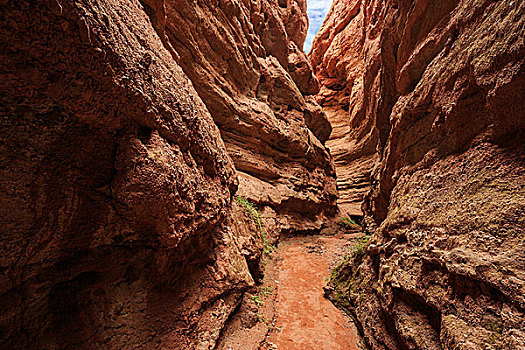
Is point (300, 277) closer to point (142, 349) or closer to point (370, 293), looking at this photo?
point (370, 293)

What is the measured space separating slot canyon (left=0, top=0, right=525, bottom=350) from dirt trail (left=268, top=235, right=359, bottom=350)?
5cm

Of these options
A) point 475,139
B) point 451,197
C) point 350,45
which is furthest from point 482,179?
point 350,45

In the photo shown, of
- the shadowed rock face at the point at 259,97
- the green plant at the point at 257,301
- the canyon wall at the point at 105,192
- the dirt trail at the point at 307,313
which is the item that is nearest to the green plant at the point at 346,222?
the shadowed rock face at the point at 259,97

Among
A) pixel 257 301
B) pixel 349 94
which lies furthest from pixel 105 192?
pixel 349 94

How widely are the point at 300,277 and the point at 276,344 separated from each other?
8.29ft

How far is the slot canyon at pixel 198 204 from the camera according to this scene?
1555mm

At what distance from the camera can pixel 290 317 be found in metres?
3.97

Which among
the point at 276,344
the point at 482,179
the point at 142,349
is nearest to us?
the point at 142,349

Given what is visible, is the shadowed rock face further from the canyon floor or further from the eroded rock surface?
the canyon floor

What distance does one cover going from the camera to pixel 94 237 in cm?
201

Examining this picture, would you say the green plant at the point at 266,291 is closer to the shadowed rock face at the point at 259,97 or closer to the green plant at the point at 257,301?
the green plant at the point at 257,301

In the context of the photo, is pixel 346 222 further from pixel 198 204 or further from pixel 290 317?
pixel 198 204

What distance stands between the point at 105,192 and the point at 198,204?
1.18m

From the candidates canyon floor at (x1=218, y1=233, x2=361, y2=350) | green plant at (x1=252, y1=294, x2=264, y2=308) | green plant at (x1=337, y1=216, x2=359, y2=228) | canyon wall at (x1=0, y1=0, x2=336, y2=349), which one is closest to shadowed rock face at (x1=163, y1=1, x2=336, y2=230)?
green plant at (x1=337, y1=216, x2=359, y2=228)
